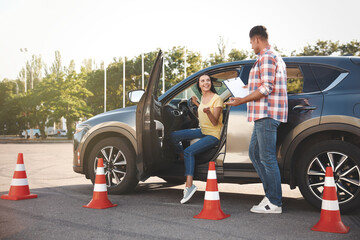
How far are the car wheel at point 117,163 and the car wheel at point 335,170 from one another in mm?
2344

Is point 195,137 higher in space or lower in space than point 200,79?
lower

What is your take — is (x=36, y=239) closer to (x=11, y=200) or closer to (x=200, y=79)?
(x=11, y=200)

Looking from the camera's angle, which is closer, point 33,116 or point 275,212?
point 275,212

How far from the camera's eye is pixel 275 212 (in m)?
4.83

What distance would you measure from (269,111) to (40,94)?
39.3 meters

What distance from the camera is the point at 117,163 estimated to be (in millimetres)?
5984

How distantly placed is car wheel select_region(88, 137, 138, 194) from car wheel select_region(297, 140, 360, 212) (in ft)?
7.69

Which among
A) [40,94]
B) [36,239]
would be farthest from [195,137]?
[40,94]

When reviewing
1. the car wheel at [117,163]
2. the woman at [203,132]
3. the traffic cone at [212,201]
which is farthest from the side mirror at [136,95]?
the traffic cone at [212,201]

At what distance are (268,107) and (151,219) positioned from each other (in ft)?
5.92

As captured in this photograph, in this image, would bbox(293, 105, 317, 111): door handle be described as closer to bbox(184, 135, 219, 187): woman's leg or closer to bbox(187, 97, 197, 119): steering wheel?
bbox(184, 135, 219, 187): woman's leg

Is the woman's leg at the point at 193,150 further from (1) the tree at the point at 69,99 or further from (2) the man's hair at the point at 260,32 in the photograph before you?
(1) the tree at the point at 69,99

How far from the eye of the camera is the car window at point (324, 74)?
483 centimetres

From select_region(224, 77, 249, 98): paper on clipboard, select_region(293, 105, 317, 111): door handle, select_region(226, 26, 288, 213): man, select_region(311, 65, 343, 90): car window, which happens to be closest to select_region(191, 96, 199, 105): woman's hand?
select_region(224, 77, 249, 98): paper on clipboard
